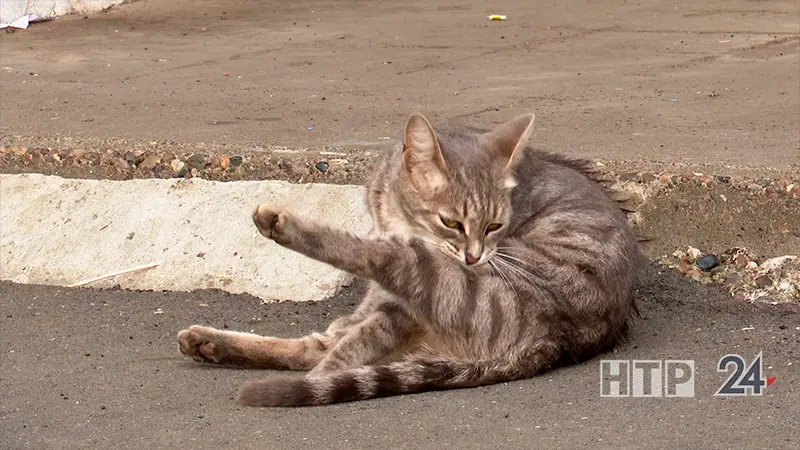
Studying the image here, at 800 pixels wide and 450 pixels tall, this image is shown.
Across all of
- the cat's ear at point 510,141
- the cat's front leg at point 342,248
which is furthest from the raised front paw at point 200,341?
the cat's ear at point 510,141

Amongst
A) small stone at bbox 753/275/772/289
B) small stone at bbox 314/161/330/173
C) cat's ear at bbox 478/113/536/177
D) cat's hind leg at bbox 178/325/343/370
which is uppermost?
cat's ear at bbox 478/113/536/177

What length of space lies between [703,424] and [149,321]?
2747 millimetres

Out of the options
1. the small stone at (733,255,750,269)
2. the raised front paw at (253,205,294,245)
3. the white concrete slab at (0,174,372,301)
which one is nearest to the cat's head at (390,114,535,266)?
the raised front paw at (253,205,294,245)

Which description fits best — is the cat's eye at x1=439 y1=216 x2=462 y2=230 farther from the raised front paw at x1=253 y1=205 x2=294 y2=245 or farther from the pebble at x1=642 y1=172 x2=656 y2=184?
the pebble at x1=642 y1=172 x2=656 y2=184

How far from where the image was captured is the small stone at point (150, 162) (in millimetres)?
7688

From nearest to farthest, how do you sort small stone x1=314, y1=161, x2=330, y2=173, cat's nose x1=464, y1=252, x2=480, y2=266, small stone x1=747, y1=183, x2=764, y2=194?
cat's nose x1=464, y1=252, x2=480, y2=266
small stone x1=747, y1=183, x2=764, y2=194
small stone x1=314, y1=161, x2=330, y2=173

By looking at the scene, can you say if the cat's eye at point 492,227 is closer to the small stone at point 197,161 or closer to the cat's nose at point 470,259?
the cat's nose at point 470,259

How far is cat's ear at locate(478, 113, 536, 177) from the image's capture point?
5500mm

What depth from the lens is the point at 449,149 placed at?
18.0 feet

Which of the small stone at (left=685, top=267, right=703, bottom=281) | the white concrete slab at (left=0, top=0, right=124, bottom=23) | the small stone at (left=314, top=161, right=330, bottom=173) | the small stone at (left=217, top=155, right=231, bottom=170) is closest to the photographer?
the small stone at (left=685, top=267, right=703, bottom=281)

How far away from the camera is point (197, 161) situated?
7555mm

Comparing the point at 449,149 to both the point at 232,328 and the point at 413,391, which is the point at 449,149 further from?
the point at 232,328

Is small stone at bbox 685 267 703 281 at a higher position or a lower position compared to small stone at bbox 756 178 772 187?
lower

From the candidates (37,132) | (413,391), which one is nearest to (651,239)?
(413,391)
